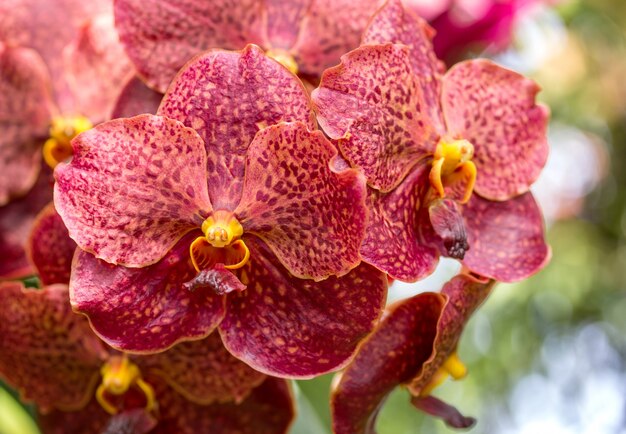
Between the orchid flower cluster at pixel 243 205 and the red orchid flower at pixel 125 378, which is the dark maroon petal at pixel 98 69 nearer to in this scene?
the orchid flower cluster at pixel 243 205

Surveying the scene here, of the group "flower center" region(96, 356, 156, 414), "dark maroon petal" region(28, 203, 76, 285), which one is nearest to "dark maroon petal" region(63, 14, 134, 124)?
"dark maroon petal" region(28, 203, 76, 285)

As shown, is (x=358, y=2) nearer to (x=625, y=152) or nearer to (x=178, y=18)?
(x=178, y=18)

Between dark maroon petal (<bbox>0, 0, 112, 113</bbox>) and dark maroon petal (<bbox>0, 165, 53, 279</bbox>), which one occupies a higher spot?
dark maroon petal (<bbox>0, 0, 112, 113</bbox>)

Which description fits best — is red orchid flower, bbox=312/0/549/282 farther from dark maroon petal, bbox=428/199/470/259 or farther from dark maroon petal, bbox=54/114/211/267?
dark maroon petal, bbox=54/114/211/267

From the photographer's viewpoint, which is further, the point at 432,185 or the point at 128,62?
the point at 128,62

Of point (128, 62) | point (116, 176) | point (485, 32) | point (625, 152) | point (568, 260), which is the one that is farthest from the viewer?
point (625, 152)

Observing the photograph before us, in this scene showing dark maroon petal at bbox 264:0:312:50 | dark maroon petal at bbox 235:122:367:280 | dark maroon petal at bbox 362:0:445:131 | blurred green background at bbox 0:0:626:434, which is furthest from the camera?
blurred green background at bbox 0:0:626:434

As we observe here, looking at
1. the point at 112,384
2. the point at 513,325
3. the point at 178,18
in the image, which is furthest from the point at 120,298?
the point at 513,325

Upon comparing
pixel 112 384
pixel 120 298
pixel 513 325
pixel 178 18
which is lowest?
pixel 513 325
